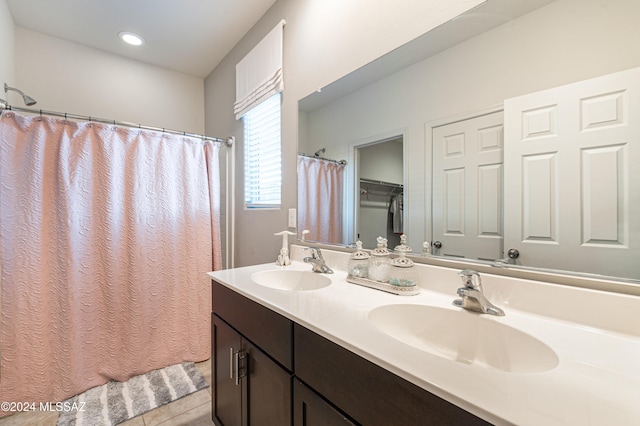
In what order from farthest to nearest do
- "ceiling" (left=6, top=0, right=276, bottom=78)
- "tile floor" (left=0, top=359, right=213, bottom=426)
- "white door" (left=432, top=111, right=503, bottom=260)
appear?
1. "ceiling" (left=6, top=0, right=276, bottom=78)
2. "tile floor" (left=0, top=359, right=213, bottom=426)
3. "white door" (left=432, top=111, right=503, bottom=260)

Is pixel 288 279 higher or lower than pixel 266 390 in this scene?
higher

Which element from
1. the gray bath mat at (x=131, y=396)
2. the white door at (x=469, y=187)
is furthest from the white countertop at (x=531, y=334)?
A: the gray bath mat at (x=131, y=396)

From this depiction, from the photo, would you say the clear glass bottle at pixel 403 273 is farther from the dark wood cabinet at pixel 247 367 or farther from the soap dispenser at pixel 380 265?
the dark wood cabinet at pixel 247 367

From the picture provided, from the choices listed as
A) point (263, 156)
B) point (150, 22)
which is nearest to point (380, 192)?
point (263, 156)

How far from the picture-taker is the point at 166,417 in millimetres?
1397

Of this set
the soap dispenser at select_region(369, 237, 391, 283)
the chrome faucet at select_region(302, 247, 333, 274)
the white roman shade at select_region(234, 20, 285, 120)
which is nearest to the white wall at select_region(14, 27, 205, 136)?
the white roman shade at select_region(234, 20, 285, 120)

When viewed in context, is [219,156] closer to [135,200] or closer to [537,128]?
[135,200]

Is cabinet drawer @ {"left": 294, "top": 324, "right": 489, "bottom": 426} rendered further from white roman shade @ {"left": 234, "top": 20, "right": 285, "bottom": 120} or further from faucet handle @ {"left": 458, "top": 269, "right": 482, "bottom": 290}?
white roman shade @ {"left": 234, "top": 20, "right": 285, "bottom": 120}

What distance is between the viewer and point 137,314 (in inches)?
68.8

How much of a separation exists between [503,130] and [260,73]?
61.4 inches

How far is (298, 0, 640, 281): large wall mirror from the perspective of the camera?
2.15 ft

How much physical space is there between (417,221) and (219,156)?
184 cm

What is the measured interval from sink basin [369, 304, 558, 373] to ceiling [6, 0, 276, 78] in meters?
2.04

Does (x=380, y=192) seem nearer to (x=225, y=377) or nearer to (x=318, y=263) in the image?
(x=318, y=263)
